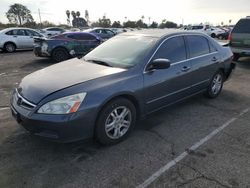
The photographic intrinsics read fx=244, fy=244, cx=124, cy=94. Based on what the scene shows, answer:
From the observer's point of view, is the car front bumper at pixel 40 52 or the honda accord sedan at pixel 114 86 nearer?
the honda accord sedan at pixel 114 86

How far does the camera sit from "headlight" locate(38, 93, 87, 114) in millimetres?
2936

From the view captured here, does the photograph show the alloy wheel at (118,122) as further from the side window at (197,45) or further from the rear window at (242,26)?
the rear window at (242,26)

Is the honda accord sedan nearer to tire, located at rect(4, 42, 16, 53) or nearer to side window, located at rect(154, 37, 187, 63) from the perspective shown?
side window, located at rect(154, 37, 187, 63)

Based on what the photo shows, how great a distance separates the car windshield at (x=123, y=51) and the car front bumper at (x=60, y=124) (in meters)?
1.11

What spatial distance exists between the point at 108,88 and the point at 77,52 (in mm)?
8085

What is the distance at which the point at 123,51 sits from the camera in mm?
4129

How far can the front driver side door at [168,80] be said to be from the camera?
12.4 ft

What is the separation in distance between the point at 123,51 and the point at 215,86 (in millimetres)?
2581

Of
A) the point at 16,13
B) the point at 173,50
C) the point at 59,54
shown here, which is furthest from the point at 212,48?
the point at 16,13

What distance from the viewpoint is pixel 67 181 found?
275cm

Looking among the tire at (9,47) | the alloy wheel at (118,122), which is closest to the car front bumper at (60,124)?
the alloy wheel at (118,122)

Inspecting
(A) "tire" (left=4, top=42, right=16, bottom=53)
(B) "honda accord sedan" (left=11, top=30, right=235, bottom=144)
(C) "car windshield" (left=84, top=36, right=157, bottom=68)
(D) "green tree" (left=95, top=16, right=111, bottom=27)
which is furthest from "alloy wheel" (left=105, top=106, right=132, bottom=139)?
(D) "green tree" (left=95, top=16, right=111, bottom=27)

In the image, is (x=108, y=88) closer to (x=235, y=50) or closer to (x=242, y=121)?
(x=242, y=121)

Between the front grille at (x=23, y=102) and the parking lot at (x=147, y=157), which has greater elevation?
the front grille at (x=23, y=102)
